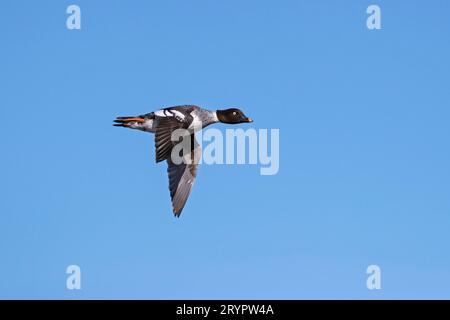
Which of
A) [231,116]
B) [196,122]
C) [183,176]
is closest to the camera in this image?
[196,122]

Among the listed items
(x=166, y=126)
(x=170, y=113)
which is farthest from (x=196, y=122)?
(x=166, y=126)

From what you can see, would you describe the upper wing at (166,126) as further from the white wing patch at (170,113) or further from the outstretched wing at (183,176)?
the outstretched wing at (183,176)

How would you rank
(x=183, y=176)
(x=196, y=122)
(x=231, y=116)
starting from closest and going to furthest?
(x=196, y=122) → (x=183, y=176) → (x=231, y=116)

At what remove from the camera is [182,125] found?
2442 centimetres

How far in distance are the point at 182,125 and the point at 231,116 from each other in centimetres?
239

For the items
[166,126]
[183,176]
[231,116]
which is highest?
[231,116]

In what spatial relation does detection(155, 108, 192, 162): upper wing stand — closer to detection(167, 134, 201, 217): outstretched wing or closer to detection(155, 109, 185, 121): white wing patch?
detection(155, 109, 185, 121): white wing patch

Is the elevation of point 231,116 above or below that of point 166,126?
above

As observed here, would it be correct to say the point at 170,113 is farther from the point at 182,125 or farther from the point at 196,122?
the point at 182,125
